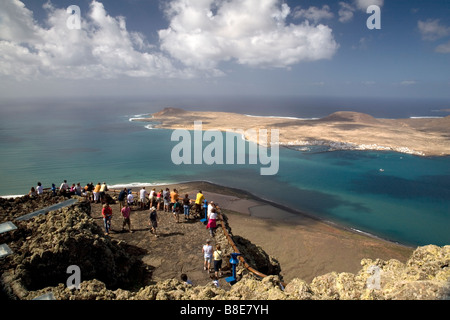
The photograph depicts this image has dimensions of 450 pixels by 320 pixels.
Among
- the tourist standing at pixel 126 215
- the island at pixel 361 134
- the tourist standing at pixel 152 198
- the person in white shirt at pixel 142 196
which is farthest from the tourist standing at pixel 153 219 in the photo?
the island at pixel 361 134

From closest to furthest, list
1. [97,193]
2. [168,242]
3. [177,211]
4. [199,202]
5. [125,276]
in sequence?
1. [125,276]
2. [168,242]
3. [177,211]
4. [199,202]
5. [97,193]

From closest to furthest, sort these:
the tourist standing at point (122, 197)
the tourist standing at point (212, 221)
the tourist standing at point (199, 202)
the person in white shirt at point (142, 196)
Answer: the tourist standing at point (212, 221)
the tourist standing at point (199, 202)
the person in white shirt at point (142, 196)
the tourist standing at point (122, 197)

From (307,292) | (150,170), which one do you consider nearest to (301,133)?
(150,170)

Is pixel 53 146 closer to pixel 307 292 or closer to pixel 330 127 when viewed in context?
pixel 307 292

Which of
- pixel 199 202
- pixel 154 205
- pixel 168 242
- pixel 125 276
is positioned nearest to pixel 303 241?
pixel 199 202

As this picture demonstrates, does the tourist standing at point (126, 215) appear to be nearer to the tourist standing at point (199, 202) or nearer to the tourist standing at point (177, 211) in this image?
the tourist standing at point (177, 211)

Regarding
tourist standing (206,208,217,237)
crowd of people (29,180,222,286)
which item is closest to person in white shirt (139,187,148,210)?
crowd of people (29,180,222,286)

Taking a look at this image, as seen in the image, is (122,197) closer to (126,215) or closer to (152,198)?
(152,198)
